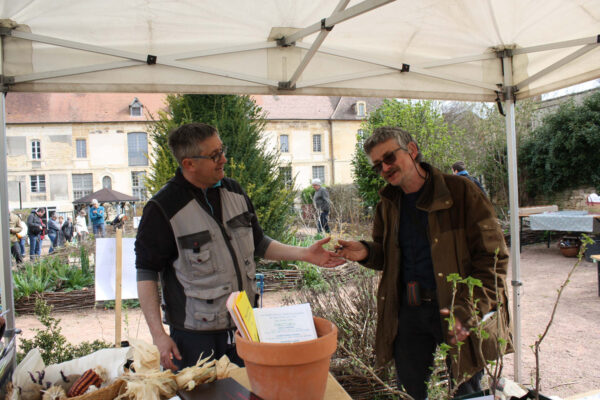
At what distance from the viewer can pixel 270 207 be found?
7781mm

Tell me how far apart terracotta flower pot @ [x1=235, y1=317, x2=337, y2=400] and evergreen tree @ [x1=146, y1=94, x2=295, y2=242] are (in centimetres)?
643

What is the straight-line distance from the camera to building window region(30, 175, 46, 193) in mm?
34562

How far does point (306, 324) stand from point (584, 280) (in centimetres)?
793

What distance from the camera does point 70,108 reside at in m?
35.5

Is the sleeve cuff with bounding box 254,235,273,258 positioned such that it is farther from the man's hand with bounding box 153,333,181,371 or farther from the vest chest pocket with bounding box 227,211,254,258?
the man's hand with bounding box 153,333,181,371

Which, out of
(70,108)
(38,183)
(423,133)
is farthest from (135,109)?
(423,133)

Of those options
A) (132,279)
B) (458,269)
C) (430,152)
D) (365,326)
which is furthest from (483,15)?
(430,152)

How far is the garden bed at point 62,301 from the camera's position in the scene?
668 centimetres

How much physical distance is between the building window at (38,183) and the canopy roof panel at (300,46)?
37.7m

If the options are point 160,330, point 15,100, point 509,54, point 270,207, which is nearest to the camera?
point 160,330

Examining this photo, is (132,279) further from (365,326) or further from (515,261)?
(515,261)

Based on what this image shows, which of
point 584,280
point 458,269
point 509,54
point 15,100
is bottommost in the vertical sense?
point 584,280

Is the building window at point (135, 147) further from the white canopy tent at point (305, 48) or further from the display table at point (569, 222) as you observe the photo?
the white canopy tent at point (305, 48)

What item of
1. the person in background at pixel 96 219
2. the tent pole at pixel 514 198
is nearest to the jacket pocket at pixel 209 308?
the tent pole at pixel 514 198
